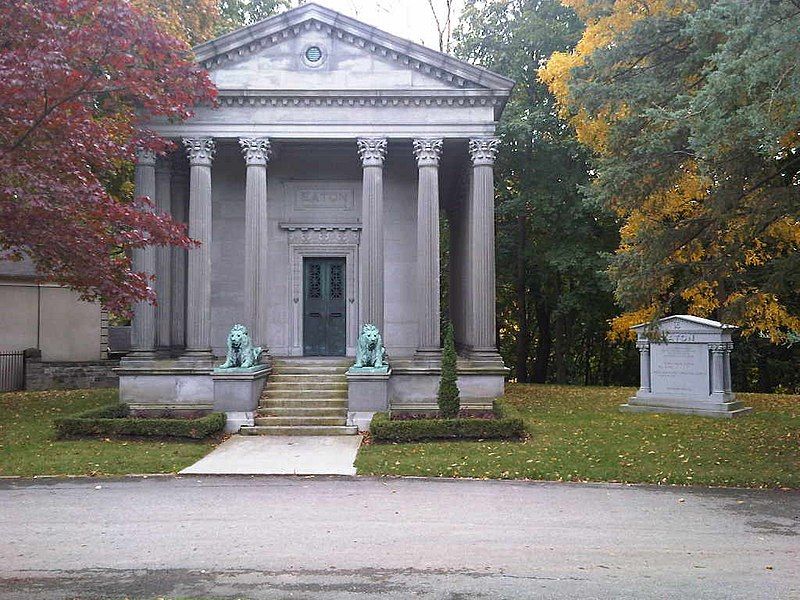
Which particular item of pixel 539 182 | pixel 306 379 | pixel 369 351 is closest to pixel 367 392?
pixel 369 351

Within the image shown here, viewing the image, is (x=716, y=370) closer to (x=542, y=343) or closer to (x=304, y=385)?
(x=304, y=385)

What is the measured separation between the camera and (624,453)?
12.6 meters

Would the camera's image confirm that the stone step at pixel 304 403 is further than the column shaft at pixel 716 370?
No

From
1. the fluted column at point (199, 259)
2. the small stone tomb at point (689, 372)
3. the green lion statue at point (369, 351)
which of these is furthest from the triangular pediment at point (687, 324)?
the fluted column at point (199, 259)

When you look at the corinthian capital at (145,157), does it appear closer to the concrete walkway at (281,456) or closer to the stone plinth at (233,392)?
the stone plinth at (233,392)

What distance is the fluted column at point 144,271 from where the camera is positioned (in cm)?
1842

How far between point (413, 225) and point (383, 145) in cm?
357

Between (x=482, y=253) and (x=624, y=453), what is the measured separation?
24.6ft

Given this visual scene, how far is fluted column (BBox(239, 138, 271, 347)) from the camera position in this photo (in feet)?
60.5

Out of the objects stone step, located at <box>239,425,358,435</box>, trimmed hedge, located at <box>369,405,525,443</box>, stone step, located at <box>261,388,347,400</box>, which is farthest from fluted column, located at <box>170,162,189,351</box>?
trimmed hedge, located at <box>369,405,525,443</box>

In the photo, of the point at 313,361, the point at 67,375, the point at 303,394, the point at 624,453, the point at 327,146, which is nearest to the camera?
the point at 624,453

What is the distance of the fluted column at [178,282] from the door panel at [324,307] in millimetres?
3279

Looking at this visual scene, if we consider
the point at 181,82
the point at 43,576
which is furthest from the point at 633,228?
the point at 43,576

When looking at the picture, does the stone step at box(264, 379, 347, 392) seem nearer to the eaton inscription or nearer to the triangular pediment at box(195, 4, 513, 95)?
the eaton inscription
